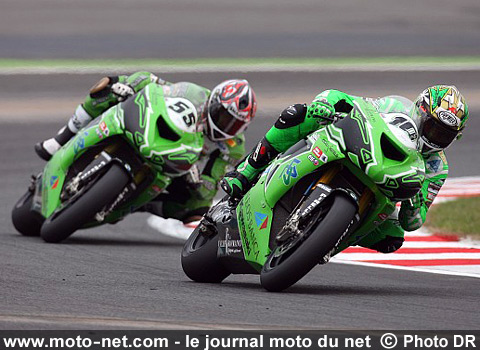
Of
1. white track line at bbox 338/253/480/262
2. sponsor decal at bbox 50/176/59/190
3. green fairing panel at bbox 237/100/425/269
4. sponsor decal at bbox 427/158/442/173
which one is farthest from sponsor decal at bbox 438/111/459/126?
sponsor decal at bbox 50/176/59/190

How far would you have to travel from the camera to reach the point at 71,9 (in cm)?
2550

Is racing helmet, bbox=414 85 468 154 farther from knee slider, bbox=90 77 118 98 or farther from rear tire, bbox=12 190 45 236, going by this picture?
rear tire, bbox=12 190 45 236

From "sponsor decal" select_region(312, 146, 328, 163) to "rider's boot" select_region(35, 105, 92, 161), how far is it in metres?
4.33

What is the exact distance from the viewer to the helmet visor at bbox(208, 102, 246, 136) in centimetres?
1019

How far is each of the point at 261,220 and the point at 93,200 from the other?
2667mm

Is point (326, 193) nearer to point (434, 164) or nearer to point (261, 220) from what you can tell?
point (261, 220)

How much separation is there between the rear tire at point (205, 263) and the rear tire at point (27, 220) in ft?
10.5

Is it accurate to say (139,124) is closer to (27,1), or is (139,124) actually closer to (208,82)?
(208,82)

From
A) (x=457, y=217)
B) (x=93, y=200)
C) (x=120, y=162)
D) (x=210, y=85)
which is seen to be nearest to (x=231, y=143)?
(x=120, y=162)

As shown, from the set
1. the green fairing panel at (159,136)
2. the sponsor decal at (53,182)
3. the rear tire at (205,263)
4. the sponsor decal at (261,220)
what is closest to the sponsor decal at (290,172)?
the sponsor decal at (261,220)

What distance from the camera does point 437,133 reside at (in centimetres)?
724

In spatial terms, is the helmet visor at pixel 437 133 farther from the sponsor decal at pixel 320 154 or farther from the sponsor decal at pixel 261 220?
the sponsor decal at pixel 261 220

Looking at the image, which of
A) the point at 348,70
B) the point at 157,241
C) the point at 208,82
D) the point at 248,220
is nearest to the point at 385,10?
the point at 348,70

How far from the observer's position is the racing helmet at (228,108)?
1012 cm
